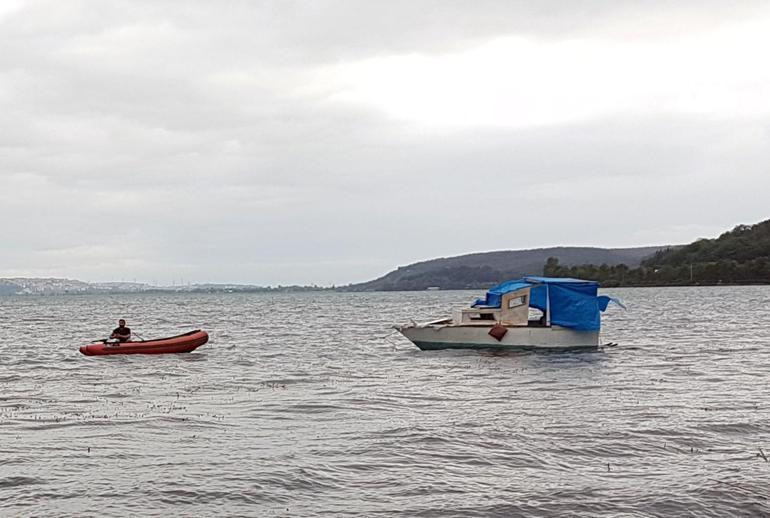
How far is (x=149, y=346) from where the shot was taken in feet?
128

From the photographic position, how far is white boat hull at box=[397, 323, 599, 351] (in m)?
36.8

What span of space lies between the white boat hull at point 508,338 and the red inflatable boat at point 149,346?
10035 mm

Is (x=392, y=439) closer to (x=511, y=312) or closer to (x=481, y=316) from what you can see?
(x=511, y=312)

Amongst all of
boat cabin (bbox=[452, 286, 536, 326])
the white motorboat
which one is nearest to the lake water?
the white motorboat

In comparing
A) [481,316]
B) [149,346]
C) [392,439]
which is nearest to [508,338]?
[481,316]

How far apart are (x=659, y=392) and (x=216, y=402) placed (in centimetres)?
1160

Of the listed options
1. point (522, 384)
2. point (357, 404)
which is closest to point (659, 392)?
point (522, 384)

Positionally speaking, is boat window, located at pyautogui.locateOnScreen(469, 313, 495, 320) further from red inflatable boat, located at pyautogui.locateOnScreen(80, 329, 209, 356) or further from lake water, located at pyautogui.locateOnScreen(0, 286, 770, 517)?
red inflatable boat, located at pyautogui.locateOnScreen(80, 329, 209, 356)

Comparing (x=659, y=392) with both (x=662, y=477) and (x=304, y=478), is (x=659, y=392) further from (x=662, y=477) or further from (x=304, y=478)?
(x=304, y=478)

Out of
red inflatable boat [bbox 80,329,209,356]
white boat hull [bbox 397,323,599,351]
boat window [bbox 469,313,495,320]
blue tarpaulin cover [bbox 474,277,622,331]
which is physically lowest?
red inflatable boat [bbox 80,329,209,356]

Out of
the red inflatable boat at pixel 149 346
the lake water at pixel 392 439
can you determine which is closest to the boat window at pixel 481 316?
the lake water at pixel 392 439

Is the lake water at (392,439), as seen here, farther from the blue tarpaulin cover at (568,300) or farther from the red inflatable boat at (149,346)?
the red inflatable boat at (149,346)

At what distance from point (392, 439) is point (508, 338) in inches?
790

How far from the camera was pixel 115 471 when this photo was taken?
1464cm
